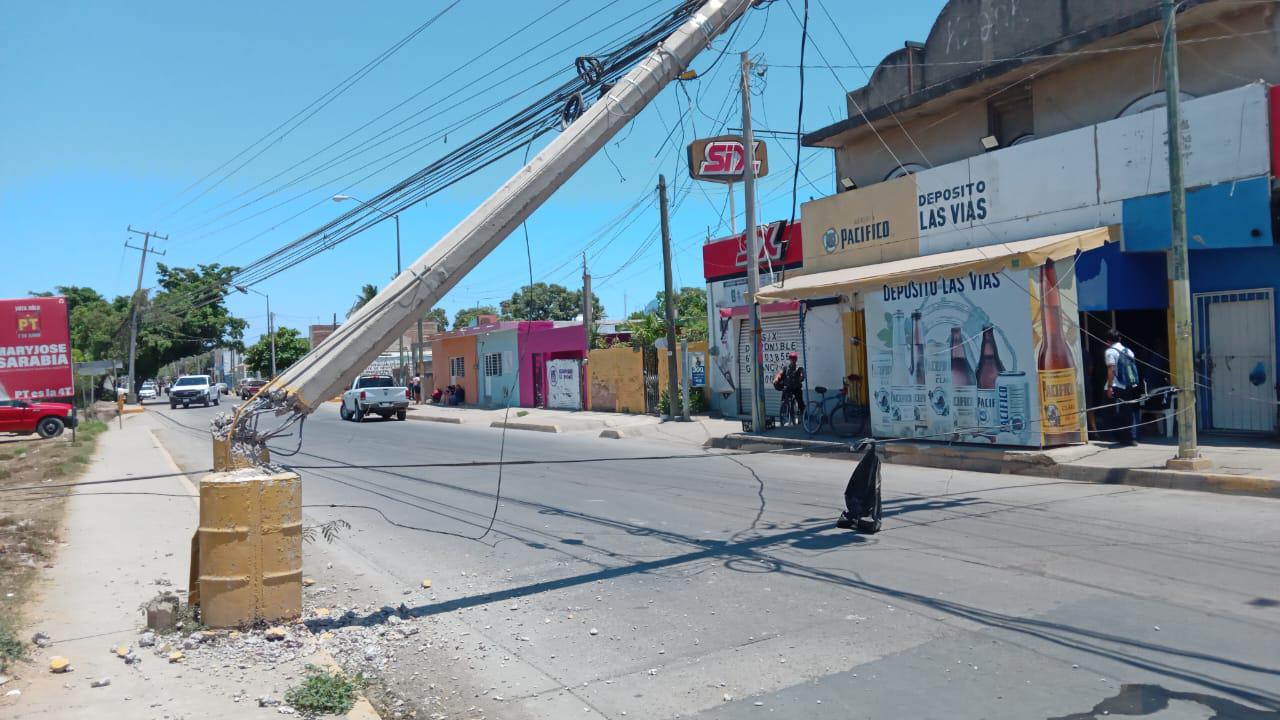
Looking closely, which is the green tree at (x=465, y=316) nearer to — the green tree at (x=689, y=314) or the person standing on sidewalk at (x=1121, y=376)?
the green tree at (x=689, y=314)

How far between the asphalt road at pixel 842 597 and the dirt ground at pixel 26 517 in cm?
247

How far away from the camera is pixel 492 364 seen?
139 feet

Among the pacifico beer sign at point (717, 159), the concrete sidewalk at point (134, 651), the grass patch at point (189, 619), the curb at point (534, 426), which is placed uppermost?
the pacifico beer sign at point (717, 159)

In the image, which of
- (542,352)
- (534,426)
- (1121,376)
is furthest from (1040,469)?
(542,352)

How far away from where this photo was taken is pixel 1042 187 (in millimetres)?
15695

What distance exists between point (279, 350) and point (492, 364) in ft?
133

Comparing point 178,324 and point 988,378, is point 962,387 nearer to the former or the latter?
point 988,378

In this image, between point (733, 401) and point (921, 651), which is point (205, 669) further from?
point (733, 401)

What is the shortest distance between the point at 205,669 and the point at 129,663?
55 cm

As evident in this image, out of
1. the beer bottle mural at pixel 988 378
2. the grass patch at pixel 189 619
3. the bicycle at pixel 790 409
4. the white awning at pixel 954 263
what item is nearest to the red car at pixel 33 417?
→ the bicycle at pixel 790 409

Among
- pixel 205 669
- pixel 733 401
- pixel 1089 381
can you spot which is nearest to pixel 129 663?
pixel 205 669

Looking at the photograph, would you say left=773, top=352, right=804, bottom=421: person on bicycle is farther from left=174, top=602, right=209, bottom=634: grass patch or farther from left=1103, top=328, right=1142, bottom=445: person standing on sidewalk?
left=174, top=602, right=209, bottom=634: grass patch

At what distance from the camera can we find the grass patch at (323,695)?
4586 millimetres

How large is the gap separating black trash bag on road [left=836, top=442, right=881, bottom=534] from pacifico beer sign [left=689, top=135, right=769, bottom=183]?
1274 centimetres
